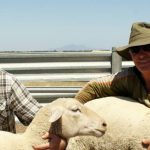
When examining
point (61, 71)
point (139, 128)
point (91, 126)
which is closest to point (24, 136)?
point (91, 126)

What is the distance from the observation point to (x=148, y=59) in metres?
5.50

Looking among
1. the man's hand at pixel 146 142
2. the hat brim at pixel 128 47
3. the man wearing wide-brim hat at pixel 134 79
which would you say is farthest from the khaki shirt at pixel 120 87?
the man's hand at pixel 146 142

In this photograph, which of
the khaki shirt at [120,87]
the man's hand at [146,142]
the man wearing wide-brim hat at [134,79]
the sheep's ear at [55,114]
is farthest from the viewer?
the khaki shirt at [120,87]

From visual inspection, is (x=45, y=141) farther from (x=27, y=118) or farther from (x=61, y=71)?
(x=61, y=71)

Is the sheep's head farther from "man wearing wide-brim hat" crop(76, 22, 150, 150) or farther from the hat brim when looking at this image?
the hat brim

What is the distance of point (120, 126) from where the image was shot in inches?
222

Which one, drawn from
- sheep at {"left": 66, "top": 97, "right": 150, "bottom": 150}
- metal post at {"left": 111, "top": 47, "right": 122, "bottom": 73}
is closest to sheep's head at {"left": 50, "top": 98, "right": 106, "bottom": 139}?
sheep at {"left": 66, "top": 97, "right": 150, "bottom": 150}

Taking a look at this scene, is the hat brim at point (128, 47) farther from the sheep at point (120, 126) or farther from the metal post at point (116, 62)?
the metal post at point (116, 62)

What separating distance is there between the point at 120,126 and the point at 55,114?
0.65 m

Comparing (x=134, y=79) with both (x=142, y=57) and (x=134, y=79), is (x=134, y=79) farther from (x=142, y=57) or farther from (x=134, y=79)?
(x=142, y=57)

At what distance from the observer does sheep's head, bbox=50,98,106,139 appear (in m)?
5.47

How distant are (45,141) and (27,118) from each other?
0.70 meters

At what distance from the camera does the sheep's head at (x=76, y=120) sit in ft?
18.0

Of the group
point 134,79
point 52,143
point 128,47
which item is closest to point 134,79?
point 134,79
